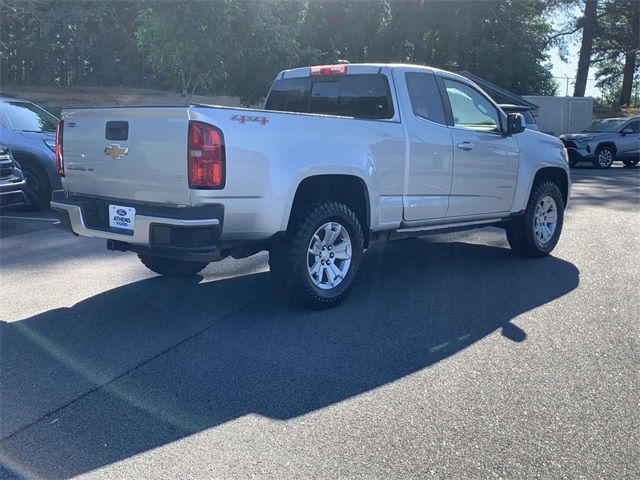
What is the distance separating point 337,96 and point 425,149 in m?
1.03

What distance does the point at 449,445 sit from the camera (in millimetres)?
3891

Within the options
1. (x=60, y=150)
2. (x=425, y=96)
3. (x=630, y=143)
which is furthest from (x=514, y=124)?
(x=630, y=143)

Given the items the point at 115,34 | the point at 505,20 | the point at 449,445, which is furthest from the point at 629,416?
the point at 505,20

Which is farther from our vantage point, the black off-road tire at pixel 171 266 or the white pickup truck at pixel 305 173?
the black off-road tire at pixel 171 266

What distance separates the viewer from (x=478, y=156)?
24.6 feet

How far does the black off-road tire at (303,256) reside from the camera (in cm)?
584

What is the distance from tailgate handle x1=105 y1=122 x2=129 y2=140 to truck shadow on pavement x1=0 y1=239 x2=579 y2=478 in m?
1.42

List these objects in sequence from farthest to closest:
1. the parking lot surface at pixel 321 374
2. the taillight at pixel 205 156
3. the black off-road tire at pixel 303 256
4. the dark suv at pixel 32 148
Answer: the dark suv at pixel 32 148
the black off-road tire at pixel 303 256
the taillight at pixel 205 156
the parking lot surface at pixel 321 374

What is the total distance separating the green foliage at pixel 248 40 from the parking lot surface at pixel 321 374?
10253mm

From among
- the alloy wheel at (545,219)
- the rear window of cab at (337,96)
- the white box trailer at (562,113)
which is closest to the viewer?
the rear window of cab at (337,96)

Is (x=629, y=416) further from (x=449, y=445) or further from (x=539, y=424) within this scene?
(x=449, y=445)

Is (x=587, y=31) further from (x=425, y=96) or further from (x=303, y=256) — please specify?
(x=303, y=256)

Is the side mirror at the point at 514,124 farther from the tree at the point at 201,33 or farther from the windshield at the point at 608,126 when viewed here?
the windshield at the point at 608,126

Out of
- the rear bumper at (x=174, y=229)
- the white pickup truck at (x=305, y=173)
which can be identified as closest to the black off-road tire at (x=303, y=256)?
the white pickup truck at (x=305, y=173)
